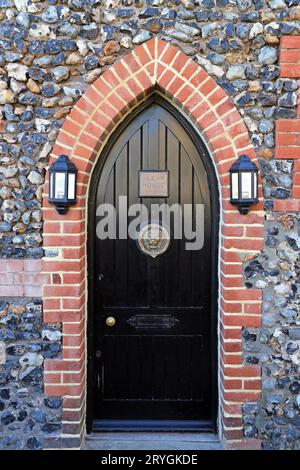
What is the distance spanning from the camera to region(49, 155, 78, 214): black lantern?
8.92ft

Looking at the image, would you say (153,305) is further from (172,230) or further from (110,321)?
(172,230)

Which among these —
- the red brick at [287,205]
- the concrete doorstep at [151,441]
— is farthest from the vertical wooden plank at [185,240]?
the concrete doorstep at [151,441]

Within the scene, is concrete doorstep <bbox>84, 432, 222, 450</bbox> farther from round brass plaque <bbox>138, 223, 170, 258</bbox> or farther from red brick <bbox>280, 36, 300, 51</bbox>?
red brick <bbox>280, 36, 300, 51</bbox>

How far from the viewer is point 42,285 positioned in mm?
2852

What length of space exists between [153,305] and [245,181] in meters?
1.29

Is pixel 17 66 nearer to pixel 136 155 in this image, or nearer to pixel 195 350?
pixel 136 155

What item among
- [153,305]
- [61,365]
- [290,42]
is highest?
[290,42]

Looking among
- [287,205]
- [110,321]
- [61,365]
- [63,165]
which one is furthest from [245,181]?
[61,365]

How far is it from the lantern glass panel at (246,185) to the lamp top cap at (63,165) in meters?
1.29

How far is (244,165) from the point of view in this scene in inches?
107

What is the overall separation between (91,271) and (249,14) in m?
2.38

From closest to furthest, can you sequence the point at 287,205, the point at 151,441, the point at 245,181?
the point at 245,181
the point at 287,205
the point at 151,441

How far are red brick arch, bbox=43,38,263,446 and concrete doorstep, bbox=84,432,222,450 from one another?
20 centimetres

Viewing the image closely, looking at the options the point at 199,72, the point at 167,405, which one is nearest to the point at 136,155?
the point at 199,72
